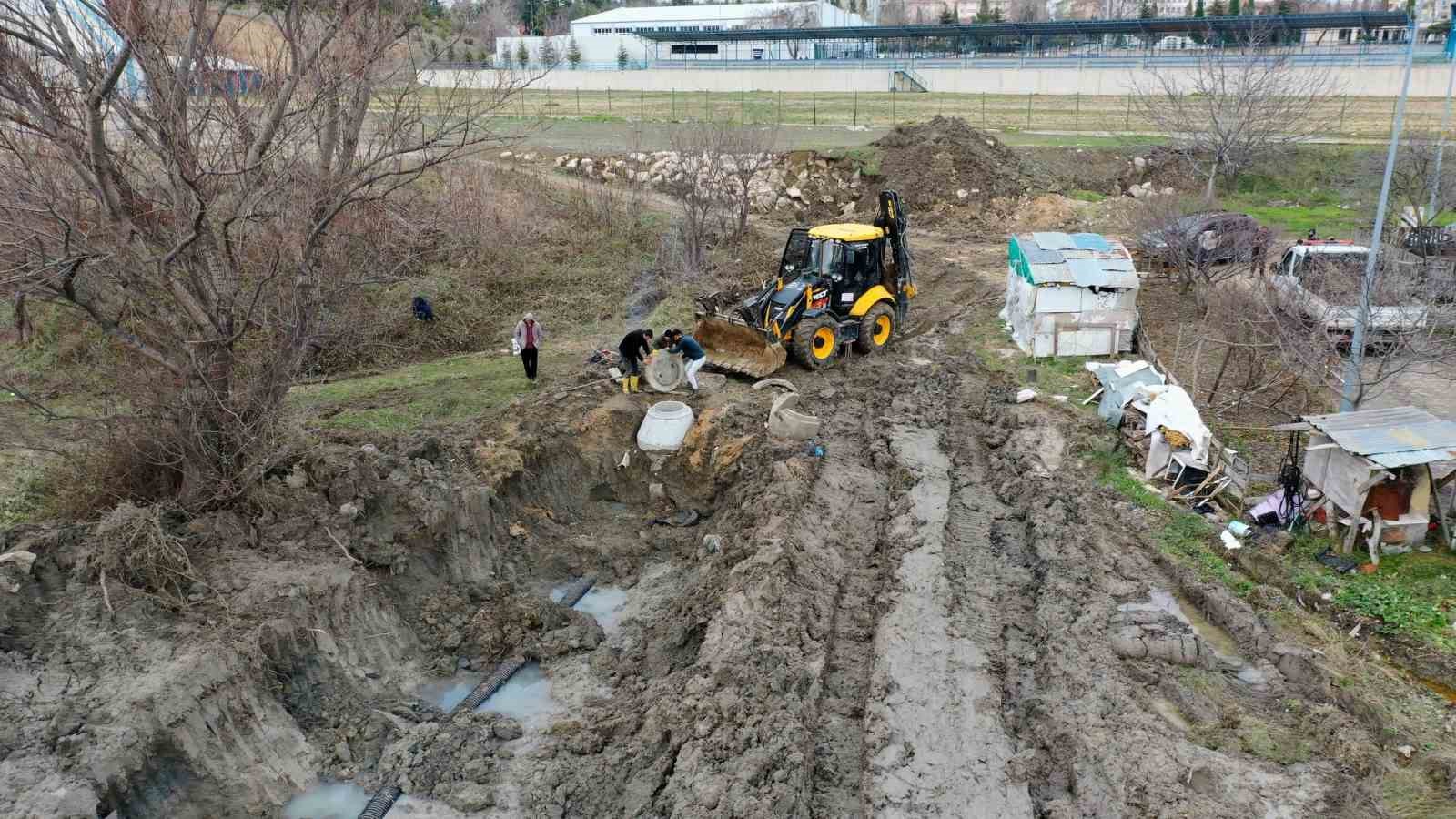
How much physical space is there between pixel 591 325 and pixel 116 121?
31.1ft

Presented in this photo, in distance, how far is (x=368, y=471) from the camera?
32.6 ft

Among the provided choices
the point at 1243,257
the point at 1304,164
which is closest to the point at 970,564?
the point at 1243,257

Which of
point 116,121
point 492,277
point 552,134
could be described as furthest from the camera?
point 552,134

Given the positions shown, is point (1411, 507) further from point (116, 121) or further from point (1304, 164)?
point (1304, 164)

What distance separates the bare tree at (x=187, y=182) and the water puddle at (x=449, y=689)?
8.76ft

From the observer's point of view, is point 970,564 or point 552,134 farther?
point 552,134

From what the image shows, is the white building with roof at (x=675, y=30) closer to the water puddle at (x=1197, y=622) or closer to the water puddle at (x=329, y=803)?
the water puddle at (x=1197, y=622)

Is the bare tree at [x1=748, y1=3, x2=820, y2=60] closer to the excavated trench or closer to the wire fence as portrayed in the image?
the wire fence

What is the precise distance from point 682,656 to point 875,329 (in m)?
9.21

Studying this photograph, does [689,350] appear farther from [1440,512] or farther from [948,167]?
[948,167]

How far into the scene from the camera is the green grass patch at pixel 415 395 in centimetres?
1235

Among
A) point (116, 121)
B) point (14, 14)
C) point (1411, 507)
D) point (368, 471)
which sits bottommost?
point (1411, 507)

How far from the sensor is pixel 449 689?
8.91m

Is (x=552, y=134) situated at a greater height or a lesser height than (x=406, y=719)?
greater
